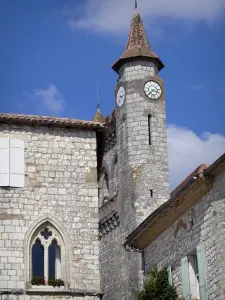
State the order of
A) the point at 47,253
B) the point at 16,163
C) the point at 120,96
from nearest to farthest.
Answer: the point at 47,253 < the point at 16,163 < the point at 120,96

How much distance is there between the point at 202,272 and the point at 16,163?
659 cm

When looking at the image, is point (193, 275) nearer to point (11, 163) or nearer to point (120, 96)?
point (11, 163)

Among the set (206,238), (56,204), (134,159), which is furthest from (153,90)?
(206,238)

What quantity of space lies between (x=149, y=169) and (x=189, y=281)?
16.6m

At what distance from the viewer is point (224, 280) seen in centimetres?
1984

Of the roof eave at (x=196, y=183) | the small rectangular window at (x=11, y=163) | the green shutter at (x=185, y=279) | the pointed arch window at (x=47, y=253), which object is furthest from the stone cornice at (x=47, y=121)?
the green shutter at (x=185, y=279)

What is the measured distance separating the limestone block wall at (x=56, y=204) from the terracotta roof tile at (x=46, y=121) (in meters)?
0.18

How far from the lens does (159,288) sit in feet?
75.8

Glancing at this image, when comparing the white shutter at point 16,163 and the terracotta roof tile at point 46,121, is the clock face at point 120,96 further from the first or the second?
the white shutter at point 16,163

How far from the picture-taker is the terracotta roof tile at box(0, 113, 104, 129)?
2469 centimetres

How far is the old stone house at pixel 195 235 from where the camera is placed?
2030 cm

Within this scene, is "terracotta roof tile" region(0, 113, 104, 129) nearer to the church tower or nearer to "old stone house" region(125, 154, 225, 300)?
"old stone house" region(125, 154, 225, 300)

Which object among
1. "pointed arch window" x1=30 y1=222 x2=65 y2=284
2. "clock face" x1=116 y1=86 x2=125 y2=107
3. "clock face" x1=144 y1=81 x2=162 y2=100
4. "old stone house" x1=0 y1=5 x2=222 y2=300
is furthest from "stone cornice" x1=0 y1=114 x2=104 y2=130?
"clock face" x1=116 y1=86 x2=125 y2=107

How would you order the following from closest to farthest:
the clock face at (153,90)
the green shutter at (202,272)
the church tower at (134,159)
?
the green shutter at (202,272) → the church tower at (134,159) → the clock face at (153,90)
